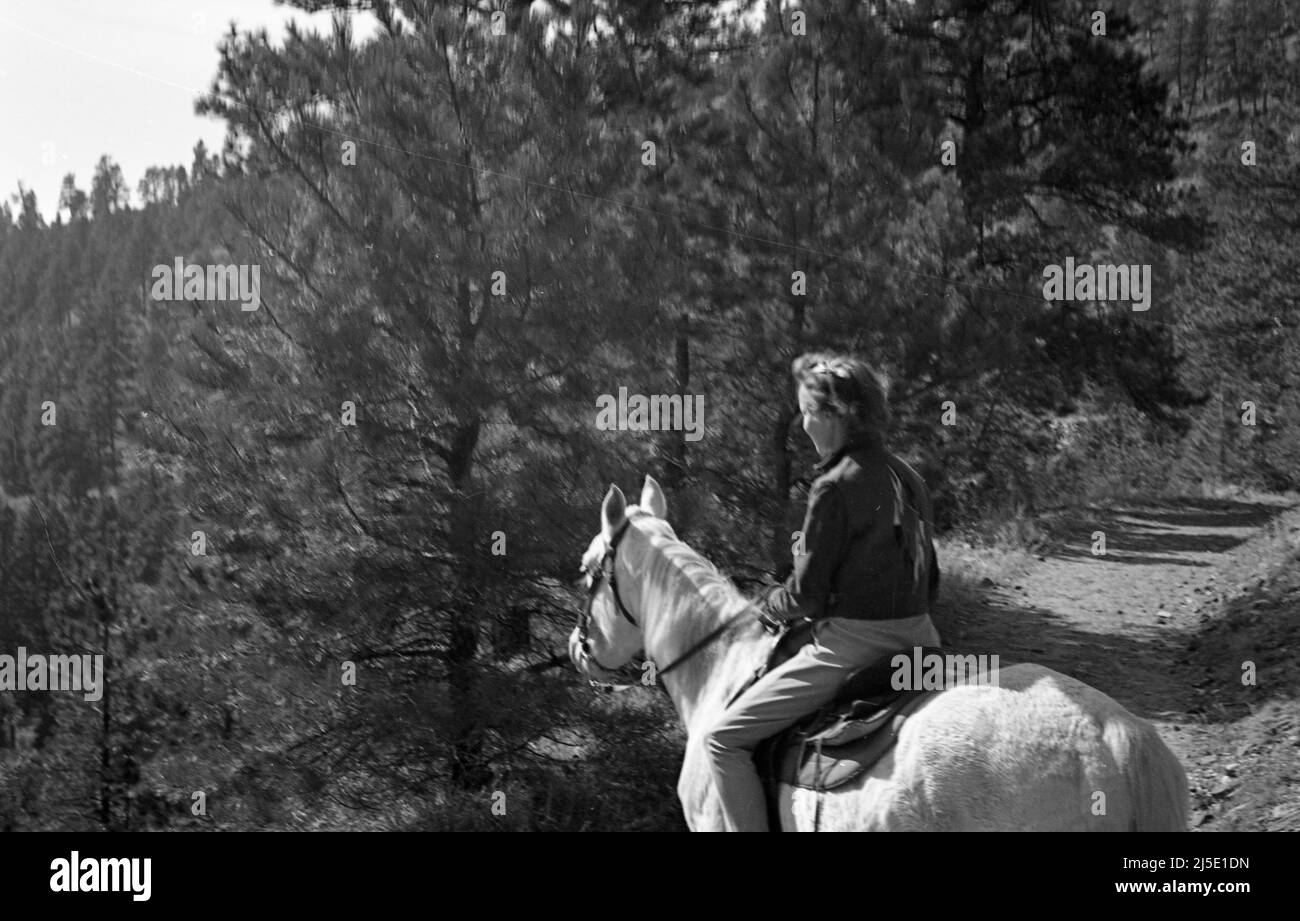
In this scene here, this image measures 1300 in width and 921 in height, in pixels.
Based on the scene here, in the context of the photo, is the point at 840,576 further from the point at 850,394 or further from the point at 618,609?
the point at 618,609

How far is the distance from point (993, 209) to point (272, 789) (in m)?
8.53

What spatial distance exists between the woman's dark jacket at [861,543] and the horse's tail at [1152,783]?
834mm

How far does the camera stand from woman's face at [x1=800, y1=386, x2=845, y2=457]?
12.9ft

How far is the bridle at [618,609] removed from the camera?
4461 mm

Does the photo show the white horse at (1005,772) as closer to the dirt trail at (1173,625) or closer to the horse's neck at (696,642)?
the horse's neck at (696,642)

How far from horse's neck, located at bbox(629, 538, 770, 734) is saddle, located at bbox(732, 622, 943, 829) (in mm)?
187

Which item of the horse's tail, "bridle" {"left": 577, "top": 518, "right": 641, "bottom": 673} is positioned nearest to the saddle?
the horse's tail

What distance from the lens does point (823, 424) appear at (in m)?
3.96

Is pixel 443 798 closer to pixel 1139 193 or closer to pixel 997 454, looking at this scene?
pixel 997 454

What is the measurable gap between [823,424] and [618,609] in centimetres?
131

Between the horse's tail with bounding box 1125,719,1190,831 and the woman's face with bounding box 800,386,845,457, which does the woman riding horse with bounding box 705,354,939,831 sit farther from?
the horse's tail with bounding box 1125,719,1190,831

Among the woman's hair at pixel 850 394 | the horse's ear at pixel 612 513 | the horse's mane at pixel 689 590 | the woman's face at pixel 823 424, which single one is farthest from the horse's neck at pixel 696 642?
the woman's hair at pixel 850 394

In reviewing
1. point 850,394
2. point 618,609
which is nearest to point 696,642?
point 618,609
